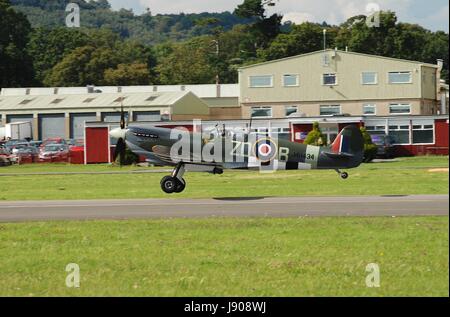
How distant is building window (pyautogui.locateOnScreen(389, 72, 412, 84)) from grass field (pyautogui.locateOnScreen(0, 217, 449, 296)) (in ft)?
198

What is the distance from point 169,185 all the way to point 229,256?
15216 mm

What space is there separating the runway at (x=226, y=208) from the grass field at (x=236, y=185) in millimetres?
2720

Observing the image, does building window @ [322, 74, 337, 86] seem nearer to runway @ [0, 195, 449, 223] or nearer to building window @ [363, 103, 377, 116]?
building window @ [363, 103, 377, 116]

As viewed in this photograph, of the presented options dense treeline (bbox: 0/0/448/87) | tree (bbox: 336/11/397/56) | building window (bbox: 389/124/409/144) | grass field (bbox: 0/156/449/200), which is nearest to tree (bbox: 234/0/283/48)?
dense treeline (bbox: 0/0/448/87)

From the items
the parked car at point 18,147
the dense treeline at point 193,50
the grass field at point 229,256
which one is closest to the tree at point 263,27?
the dense treeline at point 193,50

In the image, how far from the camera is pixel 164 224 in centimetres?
1986

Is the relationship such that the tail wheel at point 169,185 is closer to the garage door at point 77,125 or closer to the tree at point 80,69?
the garage door at point 77,125

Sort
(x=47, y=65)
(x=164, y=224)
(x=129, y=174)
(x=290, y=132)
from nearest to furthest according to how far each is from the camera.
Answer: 1. (x=164, y=224)
2. (x=129, y=174)
3. (x=290, y=132)
4. (x=47, y=65)

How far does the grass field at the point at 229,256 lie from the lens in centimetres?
1223

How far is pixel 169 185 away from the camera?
98.5 feet

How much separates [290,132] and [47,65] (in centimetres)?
8945
